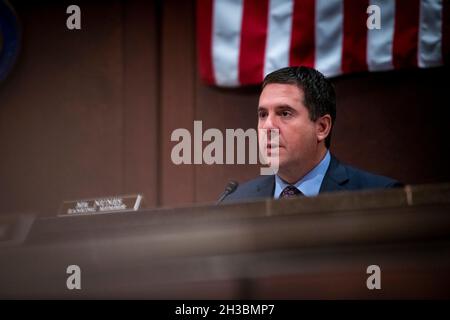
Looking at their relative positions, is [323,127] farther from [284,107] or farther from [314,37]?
[314,37]

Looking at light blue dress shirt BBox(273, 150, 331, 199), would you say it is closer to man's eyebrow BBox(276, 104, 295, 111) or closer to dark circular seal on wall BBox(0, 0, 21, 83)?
man's eyebrow BBox(276, 104, 295, 111)

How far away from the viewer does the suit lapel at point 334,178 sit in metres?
1.91

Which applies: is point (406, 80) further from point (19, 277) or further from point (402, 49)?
point (19, 277)

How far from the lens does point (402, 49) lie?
8.16 ft

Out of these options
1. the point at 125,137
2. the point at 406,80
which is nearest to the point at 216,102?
the point at 125,137

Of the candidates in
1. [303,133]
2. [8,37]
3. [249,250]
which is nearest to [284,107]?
[303,133]

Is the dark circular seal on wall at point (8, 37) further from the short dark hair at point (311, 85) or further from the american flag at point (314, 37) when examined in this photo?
the short dark hair at point (311, 85)

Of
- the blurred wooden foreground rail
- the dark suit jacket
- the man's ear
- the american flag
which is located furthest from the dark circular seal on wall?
the man's ear

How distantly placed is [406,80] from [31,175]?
3.99 feet

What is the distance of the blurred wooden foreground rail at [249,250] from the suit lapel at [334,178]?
1.10 ft

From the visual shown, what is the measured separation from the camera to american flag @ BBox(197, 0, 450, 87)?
248cm

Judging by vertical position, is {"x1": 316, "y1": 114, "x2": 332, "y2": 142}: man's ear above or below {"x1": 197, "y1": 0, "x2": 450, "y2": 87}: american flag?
below

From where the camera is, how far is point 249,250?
163 centimetres
